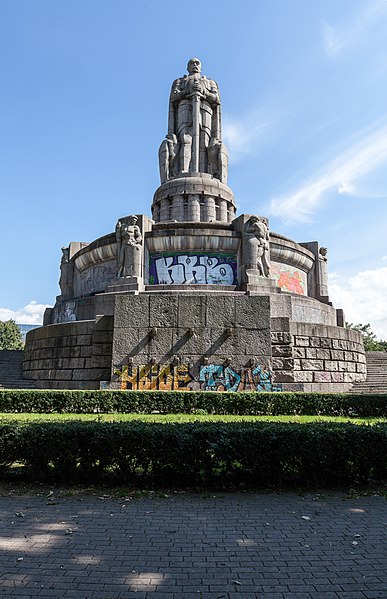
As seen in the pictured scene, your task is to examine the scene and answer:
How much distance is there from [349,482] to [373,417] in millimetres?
6539

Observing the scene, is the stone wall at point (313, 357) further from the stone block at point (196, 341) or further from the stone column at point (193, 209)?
the stone column at point (193, 209)

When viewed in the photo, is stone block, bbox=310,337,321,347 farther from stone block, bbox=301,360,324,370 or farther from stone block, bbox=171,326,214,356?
stone block, bbox=171,326,214,356

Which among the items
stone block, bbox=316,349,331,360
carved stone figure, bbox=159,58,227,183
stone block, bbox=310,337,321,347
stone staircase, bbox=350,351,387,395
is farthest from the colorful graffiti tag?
carved stone figure, bbox=159,58,227,183

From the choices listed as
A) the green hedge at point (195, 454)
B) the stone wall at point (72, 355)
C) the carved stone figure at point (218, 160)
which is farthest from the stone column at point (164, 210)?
the green hedge at point (195, 454)

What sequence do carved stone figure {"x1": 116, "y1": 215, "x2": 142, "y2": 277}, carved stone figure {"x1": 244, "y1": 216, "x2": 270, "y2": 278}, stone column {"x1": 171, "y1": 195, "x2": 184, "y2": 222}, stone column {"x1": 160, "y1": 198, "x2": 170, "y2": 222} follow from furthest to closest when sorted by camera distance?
stone column {"x1": 160, "y1": 198, "x2": 170, "y2": 222} → stone column {"x1": 171, "y1": 195, "x2": 184, "y2": 222} → carved stone figure {"x1": 244, "y1": 216, "x2": 270, "y2": 278} → carved stone figure {"x1": 116, "y1": 215, "x2": 142, "y2": 277}

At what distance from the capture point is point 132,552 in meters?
4.28

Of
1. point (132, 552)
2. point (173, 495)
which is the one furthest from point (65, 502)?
point (132, 552)

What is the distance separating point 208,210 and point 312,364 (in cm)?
1311

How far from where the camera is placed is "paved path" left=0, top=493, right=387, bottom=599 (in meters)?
3.62

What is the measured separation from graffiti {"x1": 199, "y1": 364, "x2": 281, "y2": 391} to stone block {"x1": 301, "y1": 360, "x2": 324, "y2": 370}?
224 cm

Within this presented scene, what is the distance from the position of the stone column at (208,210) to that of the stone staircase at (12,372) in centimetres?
1288

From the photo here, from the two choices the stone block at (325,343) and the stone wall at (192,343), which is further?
the stone block at (325,343)

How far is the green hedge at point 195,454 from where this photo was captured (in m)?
6.41

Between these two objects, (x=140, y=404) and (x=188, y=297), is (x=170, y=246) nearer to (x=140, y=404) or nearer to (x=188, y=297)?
(x=188, y=297)
